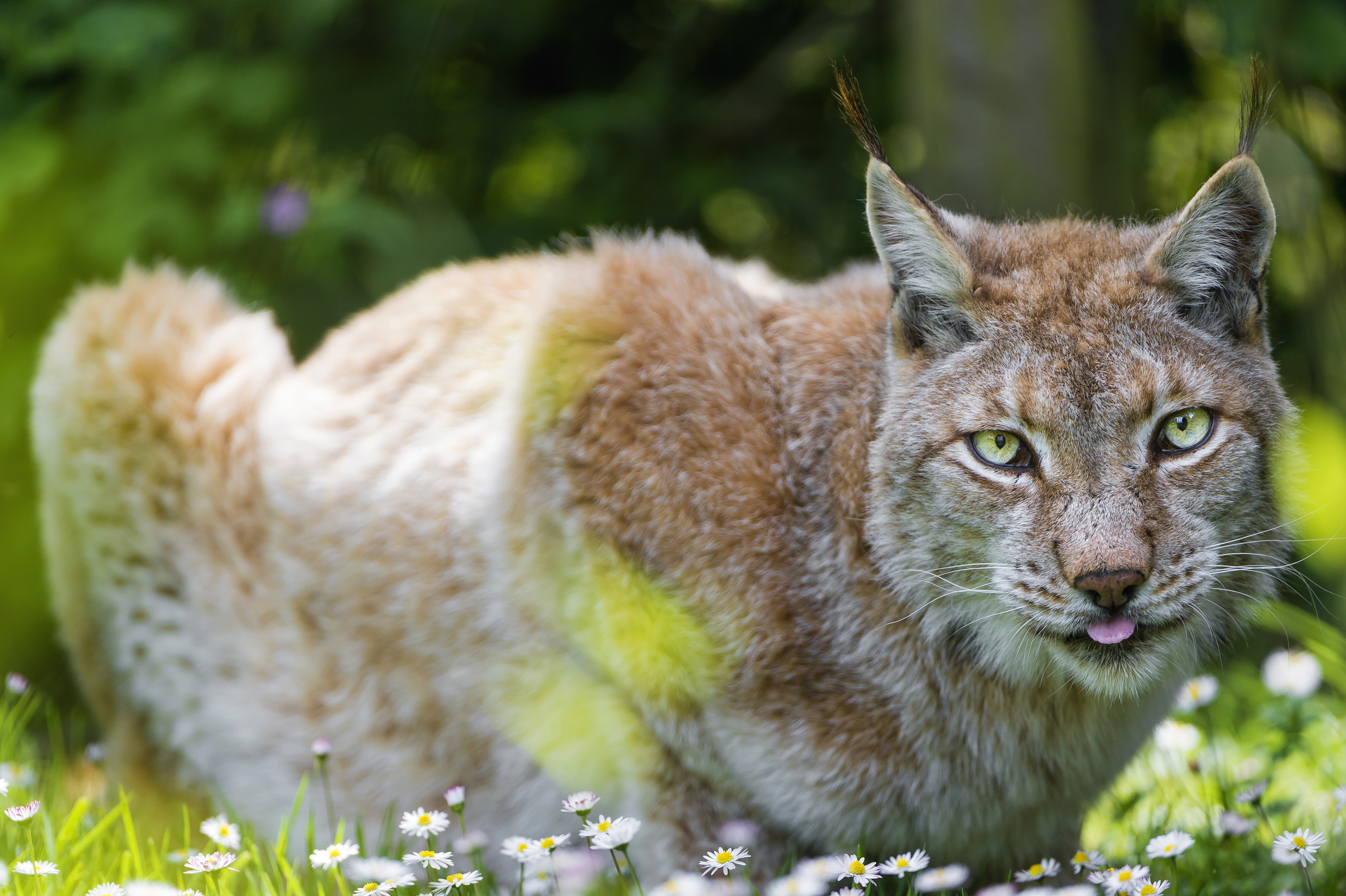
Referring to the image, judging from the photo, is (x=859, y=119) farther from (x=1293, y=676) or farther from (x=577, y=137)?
(x=577, y=137)

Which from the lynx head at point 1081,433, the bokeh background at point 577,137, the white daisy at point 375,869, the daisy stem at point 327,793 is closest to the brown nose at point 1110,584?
the lynx head at point 1081,433

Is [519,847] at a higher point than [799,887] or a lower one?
higher

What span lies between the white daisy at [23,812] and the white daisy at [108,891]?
23 centimetres

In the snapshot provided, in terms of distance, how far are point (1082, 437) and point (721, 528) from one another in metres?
0.84

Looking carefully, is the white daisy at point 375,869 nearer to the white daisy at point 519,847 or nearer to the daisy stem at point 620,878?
the white daisy at point 519,847

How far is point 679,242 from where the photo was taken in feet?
11.1

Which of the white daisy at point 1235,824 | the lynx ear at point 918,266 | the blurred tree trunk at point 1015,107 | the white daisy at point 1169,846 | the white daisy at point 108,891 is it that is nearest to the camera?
the white daisy at point 108,891

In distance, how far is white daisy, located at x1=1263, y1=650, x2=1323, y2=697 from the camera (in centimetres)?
343

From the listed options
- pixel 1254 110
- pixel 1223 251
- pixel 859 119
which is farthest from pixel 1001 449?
pixel 1254 110

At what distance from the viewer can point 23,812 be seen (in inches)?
98.5

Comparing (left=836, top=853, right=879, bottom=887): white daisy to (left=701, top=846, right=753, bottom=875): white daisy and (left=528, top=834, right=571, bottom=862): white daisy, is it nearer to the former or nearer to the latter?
(left=701, top=846, right=753, bottom=875): white daisy

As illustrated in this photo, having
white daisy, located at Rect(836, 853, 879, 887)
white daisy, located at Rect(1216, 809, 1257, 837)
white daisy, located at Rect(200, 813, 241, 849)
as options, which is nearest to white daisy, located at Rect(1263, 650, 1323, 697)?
white daisy, located at Rect(1216, 809, 1257, 837)

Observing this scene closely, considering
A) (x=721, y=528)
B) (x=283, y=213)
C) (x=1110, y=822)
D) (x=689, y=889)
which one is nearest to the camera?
(x=689, y=889)

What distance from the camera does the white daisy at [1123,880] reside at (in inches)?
94.0
